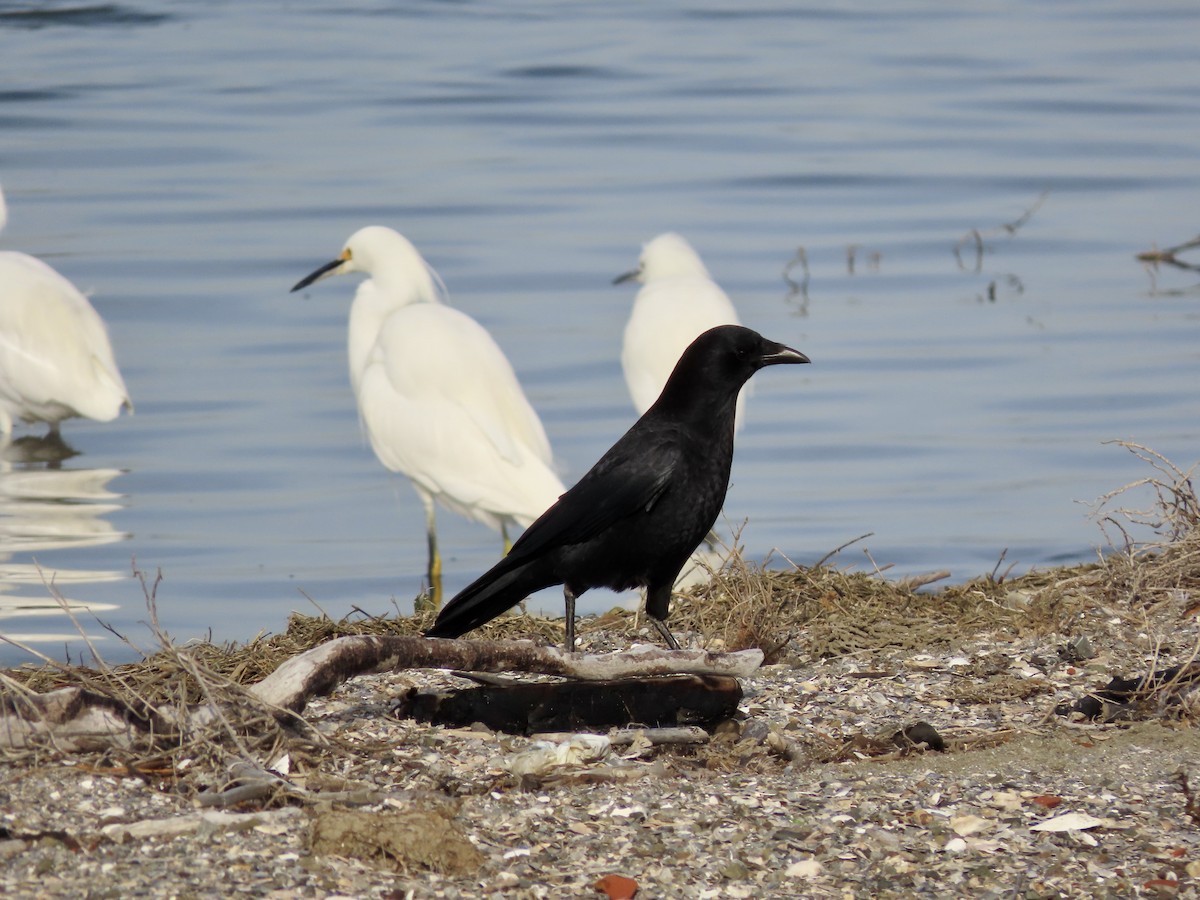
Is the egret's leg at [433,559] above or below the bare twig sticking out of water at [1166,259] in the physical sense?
below

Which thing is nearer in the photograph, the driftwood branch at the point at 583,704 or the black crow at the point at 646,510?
the driftwood branch at the point at 583,704

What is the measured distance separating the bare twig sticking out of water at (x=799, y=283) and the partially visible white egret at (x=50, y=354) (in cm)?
497

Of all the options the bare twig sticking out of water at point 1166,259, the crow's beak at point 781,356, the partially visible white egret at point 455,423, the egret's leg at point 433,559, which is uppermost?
the crow's beak at point 781,356

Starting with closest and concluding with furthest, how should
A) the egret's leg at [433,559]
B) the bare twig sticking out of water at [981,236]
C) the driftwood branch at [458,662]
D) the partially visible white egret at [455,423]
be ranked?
the driftwood branch at [458,662] < the egret's leg at [433,559] < the partially visible white egret at [455,423] < the bare twig sticking out of water at [981,236]

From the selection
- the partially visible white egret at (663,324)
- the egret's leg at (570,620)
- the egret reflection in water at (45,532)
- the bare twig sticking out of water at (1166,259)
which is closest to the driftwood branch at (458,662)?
the egret's leg at (570,620)

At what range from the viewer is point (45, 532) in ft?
30.7

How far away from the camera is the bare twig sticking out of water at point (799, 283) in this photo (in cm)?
1387

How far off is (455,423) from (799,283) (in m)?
5.68

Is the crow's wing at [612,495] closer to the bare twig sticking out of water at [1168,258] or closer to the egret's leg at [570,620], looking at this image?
the egret's leg at [570,620]

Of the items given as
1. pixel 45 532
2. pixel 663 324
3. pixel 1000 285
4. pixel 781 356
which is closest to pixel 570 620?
pixel 781 356

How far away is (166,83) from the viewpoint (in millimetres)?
22250

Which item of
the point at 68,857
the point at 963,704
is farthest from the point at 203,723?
the point at 963,704

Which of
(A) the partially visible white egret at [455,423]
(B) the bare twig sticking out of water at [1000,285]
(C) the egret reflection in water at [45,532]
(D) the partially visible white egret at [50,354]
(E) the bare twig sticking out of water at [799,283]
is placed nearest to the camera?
(C) the egret reflection in water at [45,532]

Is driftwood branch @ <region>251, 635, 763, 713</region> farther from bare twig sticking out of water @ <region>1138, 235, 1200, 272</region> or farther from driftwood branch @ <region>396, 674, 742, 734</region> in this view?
bare twig sticking out of water @ <region>1138, 235, 1200, 272</region>
